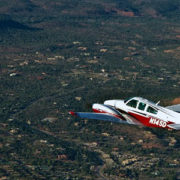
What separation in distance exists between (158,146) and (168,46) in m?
120

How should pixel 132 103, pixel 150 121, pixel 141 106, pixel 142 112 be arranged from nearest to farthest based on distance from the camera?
pixel 150 121 < pixel 142 112 < pixel 141 106 < pixel 132 103

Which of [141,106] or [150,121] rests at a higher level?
[141,106]

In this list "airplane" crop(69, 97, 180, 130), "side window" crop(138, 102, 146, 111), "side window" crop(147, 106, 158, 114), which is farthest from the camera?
"side window" crop(138, 102, 146, 111)

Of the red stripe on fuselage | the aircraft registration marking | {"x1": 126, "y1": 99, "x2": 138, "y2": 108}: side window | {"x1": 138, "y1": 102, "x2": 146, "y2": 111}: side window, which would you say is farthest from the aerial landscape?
the aircraft registration marking

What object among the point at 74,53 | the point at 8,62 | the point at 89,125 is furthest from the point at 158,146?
the point at 74,53

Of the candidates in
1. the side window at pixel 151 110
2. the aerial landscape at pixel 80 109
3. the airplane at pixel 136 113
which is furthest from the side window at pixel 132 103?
the aerial landscape at pixel 80 109

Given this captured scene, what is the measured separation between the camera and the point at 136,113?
225 ft

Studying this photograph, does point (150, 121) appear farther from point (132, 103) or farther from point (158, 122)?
point (132, 103)

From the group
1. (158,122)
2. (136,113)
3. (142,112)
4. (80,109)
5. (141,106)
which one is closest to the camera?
(158,122)

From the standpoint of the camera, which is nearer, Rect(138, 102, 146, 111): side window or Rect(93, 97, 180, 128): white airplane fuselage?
Rect(93, 97, 180, 128): white airplane fuselage

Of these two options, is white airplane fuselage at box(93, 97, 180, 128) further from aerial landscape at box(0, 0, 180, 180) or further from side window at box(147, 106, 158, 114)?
aerial landscape at box(0, 0, 180, 180)

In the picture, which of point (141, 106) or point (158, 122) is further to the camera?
point (141, 106)

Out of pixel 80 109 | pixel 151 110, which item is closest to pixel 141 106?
pixel 151 110

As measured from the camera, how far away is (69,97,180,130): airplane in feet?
213
